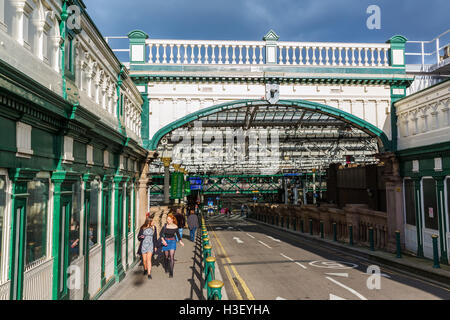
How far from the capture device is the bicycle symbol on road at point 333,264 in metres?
13.3

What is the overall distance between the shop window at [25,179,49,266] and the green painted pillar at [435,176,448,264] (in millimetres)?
13618

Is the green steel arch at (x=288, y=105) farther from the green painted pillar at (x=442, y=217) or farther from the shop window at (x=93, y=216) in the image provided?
the shop window at (x=93, y=216)

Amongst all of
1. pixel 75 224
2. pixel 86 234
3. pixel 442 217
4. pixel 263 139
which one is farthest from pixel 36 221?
pixel 263 139

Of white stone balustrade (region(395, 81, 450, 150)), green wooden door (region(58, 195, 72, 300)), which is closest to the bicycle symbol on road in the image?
white stone balustrade (region(395, 81, 450, 150))

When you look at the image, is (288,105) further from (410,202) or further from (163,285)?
(163,285)

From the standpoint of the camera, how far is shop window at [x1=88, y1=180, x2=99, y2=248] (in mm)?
9070

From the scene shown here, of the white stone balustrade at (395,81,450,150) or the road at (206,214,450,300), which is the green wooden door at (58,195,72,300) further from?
the white stone balustrade at (395,81,450,150)

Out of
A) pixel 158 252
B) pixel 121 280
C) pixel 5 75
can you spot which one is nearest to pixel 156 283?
pixel 121 280

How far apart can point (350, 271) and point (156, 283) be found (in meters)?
6.80

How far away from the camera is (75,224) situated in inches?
307

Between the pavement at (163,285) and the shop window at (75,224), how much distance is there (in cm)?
206

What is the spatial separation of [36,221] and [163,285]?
16.9ft

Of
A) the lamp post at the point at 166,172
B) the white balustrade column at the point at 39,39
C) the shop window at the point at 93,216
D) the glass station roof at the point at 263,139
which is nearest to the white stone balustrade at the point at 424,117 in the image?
the glass station roof at the point at 263,139

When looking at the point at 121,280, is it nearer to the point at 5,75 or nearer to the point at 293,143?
the point at 5,75
